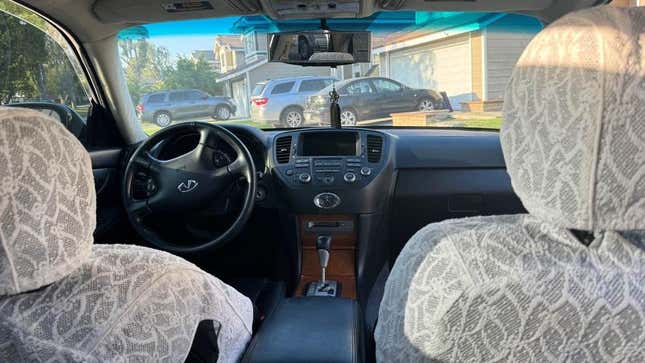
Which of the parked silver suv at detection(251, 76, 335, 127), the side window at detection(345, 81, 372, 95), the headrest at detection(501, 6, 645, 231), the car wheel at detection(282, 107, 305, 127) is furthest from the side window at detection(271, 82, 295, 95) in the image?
the headrest at detection(501, 6, 645, 231)

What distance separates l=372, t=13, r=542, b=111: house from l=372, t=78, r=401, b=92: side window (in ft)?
0.14

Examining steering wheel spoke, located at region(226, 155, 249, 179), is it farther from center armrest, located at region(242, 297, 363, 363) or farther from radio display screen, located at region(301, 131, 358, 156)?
center armrest, located at region(242, 297, 363, 363)

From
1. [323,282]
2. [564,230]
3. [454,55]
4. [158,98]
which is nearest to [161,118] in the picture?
[158,98]

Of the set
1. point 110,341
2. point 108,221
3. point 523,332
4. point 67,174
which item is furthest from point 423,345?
point 108,221

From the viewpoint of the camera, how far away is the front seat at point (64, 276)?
0.93 m

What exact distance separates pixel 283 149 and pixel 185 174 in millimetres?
626

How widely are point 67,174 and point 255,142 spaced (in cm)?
218

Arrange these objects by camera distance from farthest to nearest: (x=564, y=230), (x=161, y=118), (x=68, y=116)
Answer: (x=161, y=118) → (x=68, y=116) → (x=564, y=230)

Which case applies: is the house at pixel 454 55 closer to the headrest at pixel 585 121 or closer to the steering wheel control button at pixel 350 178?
the steering wheel control button at pixel 350 178

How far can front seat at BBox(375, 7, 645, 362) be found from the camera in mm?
840

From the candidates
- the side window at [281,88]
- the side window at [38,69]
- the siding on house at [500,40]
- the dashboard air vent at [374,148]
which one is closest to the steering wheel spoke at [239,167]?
the dashboard air vent at [374,148]

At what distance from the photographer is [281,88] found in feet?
11.9

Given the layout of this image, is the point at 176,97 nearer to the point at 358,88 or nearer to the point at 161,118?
the point at 161,118

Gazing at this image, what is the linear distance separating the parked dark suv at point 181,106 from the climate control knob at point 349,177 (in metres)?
1.14
